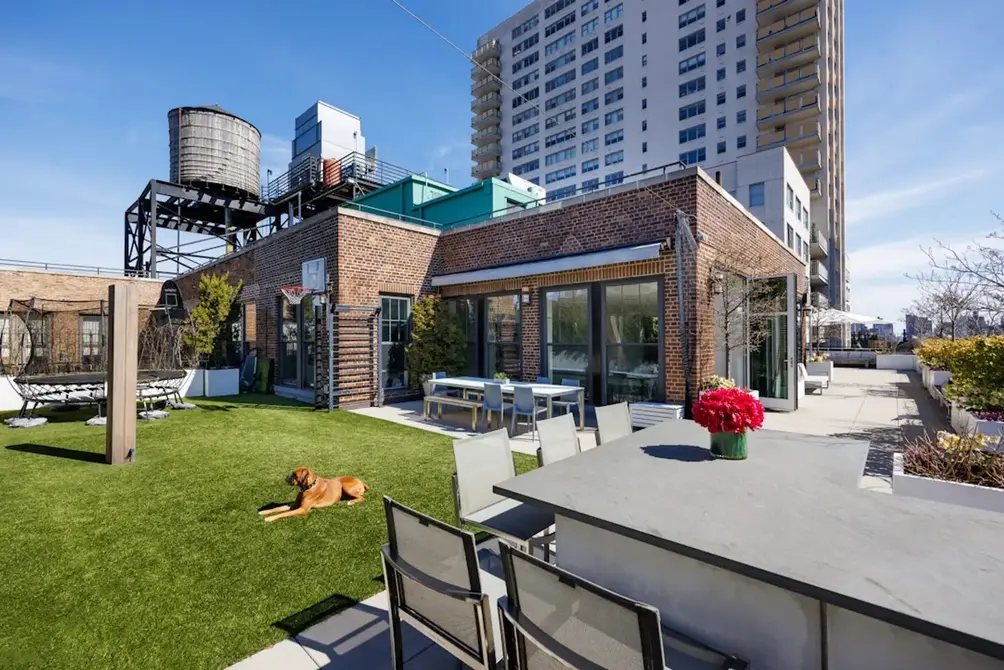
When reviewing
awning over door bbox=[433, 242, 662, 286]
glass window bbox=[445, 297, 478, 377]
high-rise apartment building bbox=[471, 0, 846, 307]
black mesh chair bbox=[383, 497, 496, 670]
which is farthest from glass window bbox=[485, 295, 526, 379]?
Answer: high-rise apartment building bbox=[471, 0, 846, 307]

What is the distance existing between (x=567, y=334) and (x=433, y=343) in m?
3.45

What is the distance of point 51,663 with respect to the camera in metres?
2.15

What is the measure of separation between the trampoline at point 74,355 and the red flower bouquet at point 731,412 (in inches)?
392

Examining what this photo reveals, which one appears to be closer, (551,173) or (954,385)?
(954,385)

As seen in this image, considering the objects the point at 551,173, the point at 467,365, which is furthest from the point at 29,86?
the point at 551,173

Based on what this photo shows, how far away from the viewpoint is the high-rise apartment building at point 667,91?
31.5 meters

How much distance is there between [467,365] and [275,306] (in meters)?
5.86

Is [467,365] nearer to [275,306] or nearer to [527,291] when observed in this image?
[527,291]

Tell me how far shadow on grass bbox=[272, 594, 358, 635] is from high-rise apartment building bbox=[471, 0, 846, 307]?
29.2 m

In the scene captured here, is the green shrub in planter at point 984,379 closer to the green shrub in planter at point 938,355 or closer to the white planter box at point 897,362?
the green shrub in planter at point 938,355

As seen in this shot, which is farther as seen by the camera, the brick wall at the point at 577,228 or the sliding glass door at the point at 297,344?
the sliding glass door at the point at 297,344

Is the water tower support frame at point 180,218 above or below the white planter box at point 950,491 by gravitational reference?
above

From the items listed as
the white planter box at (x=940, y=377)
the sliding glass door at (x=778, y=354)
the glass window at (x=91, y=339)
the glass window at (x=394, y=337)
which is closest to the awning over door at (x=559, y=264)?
the glass window at (x=394, y=337)

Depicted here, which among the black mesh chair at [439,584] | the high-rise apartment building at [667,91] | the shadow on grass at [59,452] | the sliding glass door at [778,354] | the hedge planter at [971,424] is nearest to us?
the black mesh chair at [439,584]
